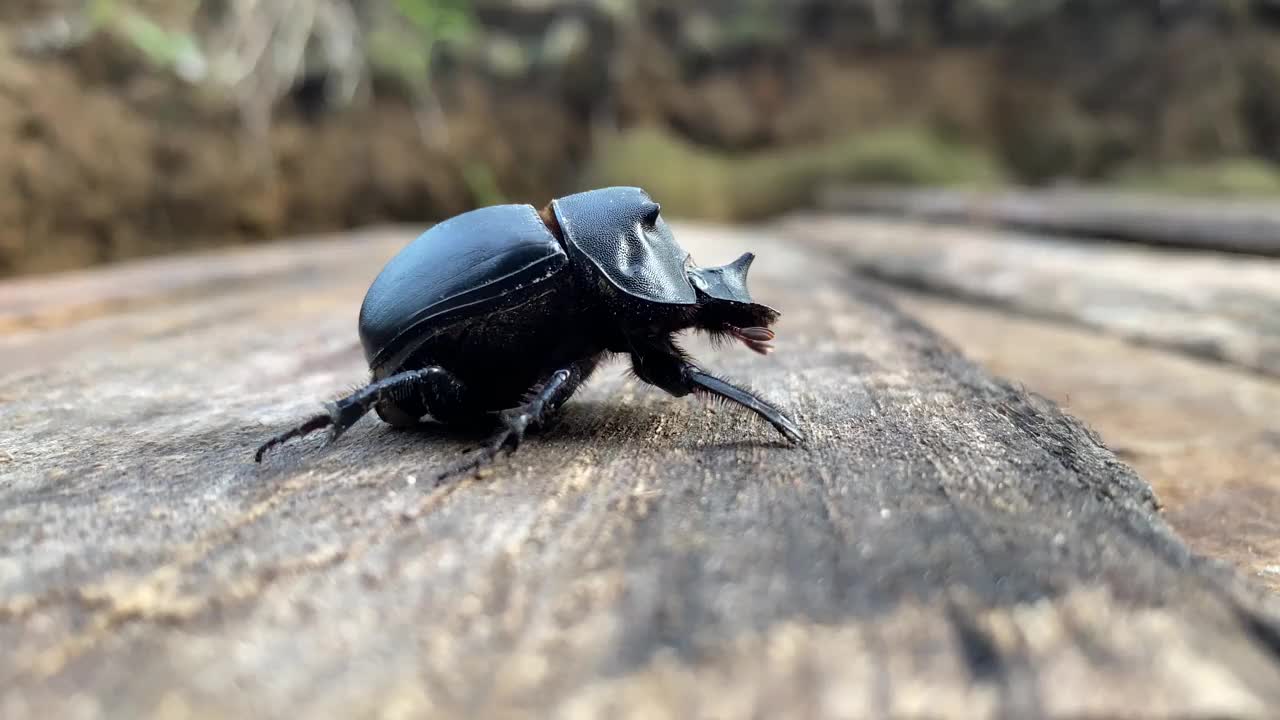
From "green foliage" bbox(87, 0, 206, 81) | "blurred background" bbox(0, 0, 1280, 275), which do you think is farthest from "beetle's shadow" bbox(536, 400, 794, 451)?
"blurred background" bbox(0, 0, 1280, 275)

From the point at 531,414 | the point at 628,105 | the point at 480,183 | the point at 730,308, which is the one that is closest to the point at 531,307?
the point at 531,414

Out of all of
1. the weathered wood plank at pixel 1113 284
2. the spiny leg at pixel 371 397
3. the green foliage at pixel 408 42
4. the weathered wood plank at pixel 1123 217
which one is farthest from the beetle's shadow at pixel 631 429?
the green foliage at pixel 408 42

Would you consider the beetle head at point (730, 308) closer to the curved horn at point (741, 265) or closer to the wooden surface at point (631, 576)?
the curved horn at point (741, 265)

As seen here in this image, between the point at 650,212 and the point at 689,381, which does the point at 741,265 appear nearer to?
the point at 650,212

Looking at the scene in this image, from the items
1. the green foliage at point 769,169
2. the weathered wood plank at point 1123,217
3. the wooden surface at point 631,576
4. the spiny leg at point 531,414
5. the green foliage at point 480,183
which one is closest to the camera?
the wooden surface at point 631,576

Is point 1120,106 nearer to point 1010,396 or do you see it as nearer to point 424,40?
point 424,40

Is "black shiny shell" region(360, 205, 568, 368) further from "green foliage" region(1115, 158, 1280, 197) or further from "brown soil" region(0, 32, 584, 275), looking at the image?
"green foliage" region(1115, 158, 1280, 197)
